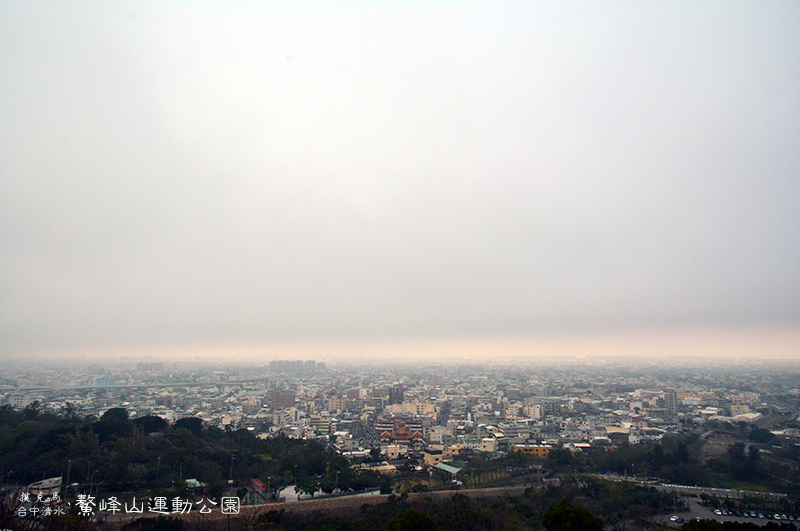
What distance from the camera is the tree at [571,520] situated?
24.1 ft

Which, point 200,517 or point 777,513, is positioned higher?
point 200,517

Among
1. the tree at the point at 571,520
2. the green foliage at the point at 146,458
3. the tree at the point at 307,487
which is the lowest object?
the tree at the point at 307,487

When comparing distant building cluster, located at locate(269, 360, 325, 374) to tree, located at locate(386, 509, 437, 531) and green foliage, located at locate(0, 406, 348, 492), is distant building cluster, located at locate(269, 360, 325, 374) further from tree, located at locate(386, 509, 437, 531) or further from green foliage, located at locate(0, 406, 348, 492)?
tree, located at locate(386, 509, 437, 531)

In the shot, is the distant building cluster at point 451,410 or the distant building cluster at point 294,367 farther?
the distant building cluster at point 294,367

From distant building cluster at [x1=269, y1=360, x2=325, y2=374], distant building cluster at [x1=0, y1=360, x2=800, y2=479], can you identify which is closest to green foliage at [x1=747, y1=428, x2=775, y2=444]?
distant building cluster at [x1=0, y1=360, x2=800, y2=479]

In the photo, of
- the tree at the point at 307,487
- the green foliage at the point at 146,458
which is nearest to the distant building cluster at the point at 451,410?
the green foliage at the point at 146,458

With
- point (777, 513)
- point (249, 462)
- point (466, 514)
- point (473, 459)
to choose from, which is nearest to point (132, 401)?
point (249, 462)

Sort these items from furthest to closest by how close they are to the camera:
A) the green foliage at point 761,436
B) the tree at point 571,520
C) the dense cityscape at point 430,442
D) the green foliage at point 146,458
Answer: the green foliage at point 761,436 < the dense cityscape at point 430,442 < the green foliage at point 146,458 < the tree at point 571,520

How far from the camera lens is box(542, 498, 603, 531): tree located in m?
7.34

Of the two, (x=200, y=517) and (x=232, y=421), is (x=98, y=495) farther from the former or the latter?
(x=232, y=421)

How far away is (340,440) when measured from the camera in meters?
21.2

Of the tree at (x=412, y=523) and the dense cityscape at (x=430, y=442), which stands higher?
the tree at (x=412, y=523)

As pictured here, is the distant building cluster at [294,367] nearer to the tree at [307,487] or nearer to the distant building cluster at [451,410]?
the distant building cluster at [451,410]

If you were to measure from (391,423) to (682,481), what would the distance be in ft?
43.1
